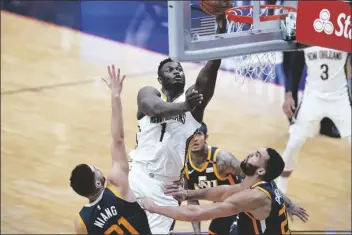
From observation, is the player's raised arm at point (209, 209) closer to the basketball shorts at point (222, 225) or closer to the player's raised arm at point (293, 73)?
the basketball shorts at point (222, 225)

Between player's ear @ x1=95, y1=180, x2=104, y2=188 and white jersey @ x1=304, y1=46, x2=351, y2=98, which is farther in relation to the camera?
white jersey @ x1=304, y1=46, x2=351, y2=98

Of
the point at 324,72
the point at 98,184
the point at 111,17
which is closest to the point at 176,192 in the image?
the point at 98,184

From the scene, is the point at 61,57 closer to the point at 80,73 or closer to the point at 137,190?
the point at 80,73

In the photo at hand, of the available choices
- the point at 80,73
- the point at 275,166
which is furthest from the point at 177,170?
the point at 80,73

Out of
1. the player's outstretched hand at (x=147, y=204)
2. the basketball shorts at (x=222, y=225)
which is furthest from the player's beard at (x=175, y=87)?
the basketball shorts at (x=222, y=225)

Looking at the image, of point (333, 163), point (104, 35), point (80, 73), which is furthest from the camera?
point (104, 35)

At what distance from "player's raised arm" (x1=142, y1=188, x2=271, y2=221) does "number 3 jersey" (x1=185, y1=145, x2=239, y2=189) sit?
3.50ft

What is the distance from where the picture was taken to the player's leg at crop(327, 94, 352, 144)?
25.8 ft

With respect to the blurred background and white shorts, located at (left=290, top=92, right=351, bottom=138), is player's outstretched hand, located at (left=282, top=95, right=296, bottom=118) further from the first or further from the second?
the blurred background

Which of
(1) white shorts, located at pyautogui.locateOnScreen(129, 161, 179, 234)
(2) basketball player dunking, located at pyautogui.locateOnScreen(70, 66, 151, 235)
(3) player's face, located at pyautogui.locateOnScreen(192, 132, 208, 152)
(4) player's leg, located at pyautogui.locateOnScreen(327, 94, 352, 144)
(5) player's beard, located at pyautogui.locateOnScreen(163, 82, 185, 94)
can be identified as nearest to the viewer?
(2) basketball player dunking, located at pyautogui.locateOnScreen(70, 66, 151, 235)

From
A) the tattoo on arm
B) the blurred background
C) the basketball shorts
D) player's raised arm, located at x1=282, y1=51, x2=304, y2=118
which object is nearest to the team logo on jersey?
the tattoo on arm

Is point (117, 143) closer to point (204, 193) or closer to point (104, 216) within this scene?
point (104, 216)

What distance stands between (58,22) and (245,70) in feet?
26.7

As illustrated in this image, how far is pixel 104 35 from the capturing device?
1302 cm
